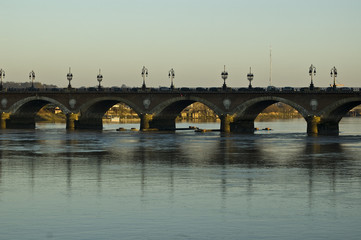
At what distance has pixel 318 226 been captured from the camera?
26672mm

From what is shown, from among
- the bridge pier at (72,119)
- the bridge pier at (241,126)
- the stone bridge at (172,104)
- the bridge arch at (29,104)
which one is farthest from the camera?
the bridge arch at (29,104)

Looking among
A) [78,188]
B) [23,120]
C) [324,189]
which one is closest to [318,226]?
[324,189]

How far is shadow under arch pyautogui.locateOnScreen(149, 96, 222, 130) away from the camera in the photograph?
12456 centimetres

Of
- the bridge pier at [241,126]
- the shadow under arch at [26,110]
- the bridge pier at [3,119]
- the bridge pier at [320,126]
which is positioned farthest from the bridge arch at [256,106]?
the bridge pier at [3,119]

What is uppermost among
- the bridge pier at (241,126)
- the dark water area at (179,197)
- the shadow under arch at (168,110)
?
the shadow under arch at (168,110)

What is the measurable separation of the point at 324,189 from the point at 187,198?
8513mm

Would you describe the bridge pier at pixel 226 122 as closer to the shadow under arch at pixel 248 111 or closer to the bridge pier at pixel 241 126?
the shadow under arch at pixel 248 111

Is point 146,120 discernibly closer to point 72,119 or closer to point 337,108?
point 72,119

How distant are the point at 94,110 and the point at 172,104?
1848 cm

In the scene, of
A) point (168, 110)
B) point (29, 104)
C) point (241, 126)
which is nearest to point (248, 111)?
point (241, 126)

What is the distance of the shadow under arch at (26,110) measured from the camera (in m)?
136

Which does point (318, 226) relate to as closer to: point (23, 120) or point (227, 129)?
point (227, 129)

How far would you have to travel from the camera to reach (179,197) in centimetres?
3441

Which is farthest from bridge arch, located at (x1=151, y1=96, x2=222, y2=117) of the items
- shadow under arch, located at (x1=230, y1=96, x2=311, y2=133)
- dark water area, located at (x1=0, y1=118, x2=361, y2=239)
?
dark water area, located at (x1=0, y1=118, x2=361, y2=239)
